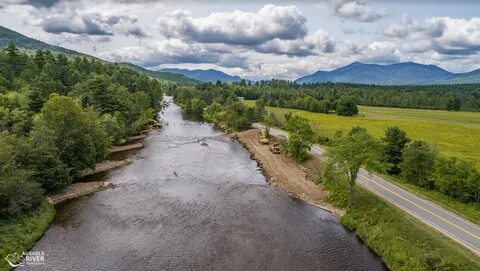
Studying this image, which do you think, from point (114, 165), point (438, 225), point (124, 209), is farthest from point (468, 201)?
point (114, 165)

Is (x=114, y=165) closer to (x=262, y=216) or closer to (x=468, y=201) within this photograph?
(x=262, y=216)

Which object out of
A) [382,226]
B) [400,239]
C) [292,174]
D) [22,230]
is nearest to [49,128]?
[22,230]

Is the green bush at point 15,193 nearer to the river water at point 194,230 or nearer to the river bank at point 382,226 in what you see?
the river water at point 194,230

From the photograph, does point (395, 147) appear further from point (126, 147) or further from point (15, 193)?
point (126, 147)

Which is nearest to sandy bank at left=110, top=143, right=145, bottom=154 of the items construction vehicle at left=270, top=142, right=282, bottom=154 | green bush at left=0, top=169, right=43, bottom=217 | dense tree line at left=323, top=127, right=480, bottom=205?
construction vehicle at left=270, top=142, right=282, bottom=154

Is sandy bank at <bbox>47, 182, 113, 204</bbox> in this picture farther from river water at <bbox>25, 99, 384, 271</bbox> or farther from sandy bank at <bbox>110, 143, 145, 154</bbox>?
sandy bank at <bbox>110, 143, 145, 154</bbox>

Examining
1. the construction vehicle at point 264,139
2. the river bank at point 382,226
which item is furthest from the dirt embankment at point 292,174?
the construction vehicle at point 264,139

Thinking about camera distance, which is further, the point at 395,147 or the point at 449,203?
the point at 395,147
